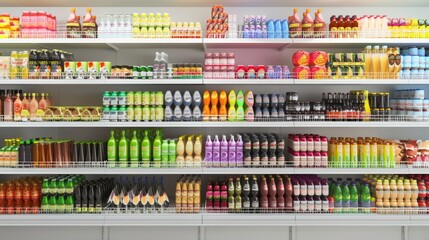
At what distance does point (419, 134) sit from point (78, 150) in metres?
3.81

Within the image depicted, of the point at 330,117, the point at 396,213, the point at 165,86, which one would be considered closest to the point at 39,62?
the point at 165,86

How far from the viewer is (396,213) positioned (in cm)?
391

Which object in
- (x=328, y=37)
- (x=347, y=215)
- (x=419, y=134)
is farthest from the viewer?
(x=419, y=134)

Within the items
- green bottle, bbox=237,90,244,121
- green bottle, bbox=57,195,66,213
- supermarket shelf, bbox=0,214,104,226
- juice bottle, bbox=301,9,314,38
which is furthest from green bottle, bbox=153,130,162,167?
juice bottle, bbox=301,9,314,38

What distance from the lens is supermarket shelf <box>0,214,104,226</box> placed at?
3.78 metres

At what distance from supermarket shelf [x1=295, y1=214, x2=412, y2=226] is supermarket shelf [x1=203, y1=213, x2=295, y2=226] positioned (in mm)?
121

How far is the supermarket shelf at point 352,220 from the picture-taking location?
3.80m

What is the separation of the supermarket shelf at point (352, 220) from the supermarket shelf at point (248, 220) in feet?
0.40

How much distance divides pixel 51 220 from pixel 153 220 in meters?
0.99

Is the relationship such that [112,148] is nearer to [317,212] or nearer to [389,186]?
[317,212]

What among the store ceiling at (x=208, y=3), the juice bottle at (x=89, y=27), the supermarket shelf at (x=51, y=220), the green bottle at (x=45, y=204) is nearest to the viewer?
the supermarket shelf at (x=51, y=220)

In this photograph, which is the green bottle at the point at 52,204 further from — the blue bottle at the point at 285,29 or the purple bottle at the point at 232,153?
the blue bottle at the point at 285,29

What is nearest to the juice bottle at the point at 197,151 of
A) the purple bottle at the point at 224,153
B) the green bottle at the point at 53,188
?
the purple bottle at the point at 224,153

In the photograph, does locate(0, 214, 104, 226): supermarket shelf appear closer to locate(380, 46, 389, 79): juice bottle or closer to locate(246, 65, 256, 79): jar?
locate(246, 65, 256, 79): jar
